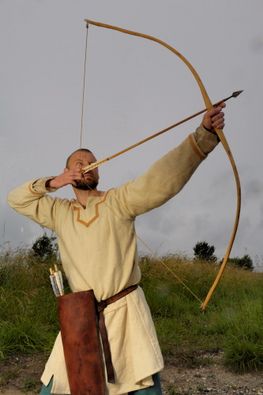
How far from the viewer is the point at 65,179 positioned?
2514 mm

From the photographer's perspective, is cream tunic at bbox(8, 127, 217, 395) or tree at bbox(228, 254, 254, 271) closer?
cream tunic at bbox(8, 127, 217, 395)

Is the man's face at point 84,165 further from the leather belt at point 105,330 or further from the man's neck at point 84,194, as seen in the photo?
the leather belt at point 105,330

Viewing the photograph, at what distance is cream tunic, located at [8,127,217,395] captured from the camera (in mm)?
2271

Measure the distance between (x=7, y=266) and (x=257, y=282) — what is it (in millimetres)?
4620

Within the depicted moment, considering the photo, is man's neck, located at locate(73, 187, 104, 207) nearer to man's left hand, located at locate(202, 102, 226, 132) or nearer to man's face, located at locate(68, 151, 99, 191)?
man's face, located at locate(68, 151, 99, 191)

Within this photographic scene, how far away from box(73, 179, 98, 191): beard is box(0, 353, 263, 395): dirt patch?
243 cm

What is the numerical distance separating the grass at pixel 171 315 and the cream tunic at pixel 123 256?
277cm

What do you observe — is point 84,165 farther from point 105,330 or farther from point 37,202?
point 105,330

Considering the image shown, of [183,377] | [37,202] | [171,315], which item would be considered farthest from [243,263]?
[37,202]

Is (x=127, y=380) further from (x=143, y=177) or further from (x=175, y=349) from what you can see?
(x=175, y=349)

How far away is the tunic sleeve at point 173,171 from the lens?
2256mm

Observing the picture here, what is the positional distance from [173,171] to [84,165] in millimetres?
551

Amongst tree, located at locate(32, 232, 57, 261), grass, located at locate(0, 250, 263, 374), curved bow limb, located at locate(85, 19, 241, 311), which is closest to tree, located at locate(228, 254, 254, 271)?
grass, located at locate(0, 250, 263, 374)

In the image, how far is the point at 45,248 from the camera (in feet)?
25.2
